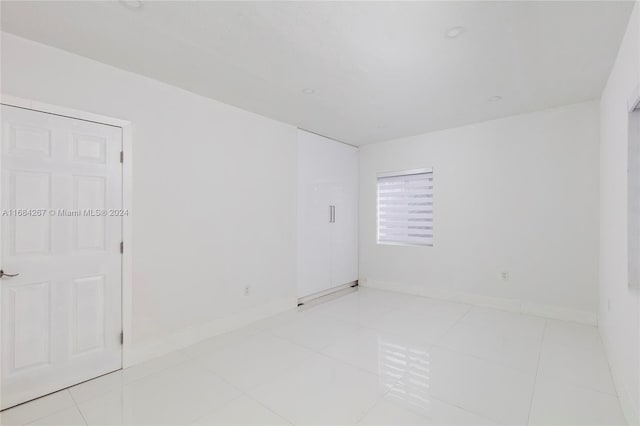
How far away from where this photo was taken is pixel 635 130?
1.90 metres

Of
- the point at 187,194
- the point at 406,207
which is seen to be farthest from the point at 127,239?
the point at 406,207

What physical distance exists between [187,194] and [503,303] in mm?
4368

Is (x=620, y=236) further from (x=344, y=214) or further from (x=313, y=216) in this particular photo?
(x=344, y=214)

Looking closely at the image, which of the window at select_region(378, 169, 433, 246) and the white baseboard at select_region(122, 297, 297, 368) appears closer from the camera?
the white baseboard at select_region(122, 297, 297, 368)

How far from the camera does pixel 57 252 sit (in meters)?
2.33

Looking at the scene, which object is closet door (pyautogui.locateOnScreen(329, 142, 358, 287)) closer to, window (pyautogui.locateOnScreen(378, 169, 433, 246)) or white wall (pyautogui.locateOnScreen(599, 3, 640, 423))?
window (pyautogui.locateOnScreen(378, 169, 433, 246))

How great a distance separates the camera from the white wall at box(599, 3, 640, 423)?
1.81 meters

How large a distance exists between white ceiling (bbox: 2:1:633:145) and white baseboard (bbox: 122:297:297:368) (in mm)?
2578

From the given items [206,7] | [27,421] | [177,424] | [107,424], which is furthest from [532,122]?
[27,421]

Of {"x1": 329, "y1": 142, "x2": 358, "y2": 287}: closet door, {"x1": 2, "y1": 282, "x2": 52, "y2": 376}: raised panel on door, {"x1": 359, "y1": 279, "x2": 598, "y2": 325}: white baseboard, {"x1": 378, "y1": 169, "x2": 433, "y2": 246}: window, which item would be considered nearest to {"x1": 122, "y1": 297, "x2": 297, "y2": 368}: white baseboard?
{"x1": 2, "y1": 282, "x2": 52, "y2": 376}: raised panel on door

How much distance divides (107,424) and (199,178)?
222 centimetres

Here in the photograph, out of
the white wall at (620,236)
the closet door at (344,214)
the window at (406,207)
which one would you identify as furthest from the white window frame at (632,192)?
the closet door at (344,214)

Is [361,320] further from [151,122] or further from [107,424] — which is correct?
[151,122]

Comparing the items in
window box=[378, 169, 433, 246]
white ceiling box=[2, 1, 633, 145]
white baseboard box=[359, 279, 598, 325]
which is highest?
white ceiling box=[2, 1, 633, 145]
